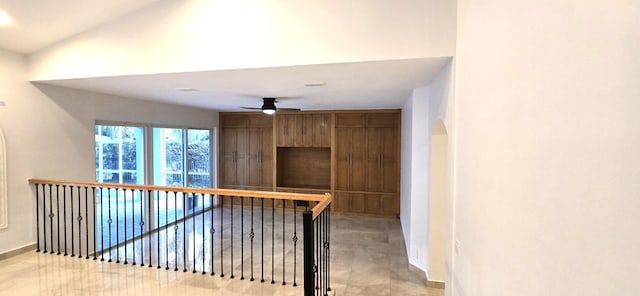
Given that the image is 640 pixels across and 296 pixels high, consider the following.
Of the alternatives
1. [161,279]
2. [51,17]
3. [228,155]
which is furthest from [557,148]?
[228,155]

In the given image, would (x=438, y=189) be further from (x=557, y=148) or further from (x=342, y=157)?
(x=342, y=157)

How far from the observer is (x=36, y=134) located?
4086 millimetres

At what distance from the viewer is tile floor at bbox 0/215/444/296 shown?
123 inches

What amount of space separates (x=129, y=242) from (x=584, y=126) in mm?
6486

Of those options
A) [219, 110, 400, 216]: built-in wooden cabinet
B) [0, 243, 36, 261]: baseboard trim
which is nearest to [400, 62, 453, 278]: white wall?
[219, 110, 400, 216]: built-in wooden cabinet

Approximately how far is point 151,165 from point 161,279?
3367 millimetres

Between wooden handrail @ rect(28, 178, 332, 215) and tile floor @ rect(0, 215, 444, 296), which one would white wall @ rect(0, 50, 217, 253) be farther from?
tile floor @ rect(0, 215, 444, 296)

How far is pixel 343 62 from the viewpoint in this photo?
285 cm

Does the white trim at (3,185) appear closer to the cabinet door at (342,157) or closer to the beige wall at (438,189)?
the beige wall at (438,189)

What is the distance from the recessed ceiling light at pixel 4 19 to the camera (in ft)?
10.2

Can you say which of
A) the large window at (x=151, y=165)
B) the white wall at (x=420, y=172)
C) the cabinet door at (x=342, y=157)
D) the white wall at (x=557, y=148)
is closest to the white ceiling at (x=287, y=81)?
the white wall at (x=420, y=172)

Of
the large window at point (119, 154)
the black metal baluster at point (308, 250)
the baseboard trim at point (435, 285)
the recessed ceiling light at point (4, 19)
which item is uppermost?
the recessed ceiling light at point (4, 19)

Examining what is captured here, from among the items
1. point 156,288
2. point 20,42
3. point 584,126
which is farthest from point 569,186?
point 20,42

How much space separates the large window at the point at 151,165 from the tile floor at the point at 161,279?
35.1 inches
